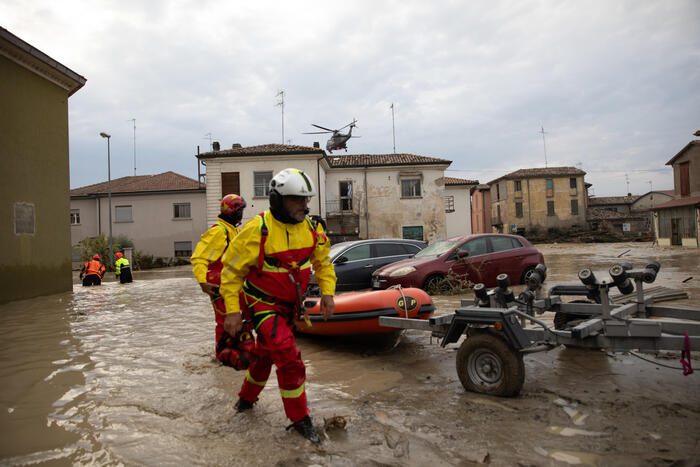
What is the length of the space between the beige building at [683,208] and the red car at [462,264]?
2371 cm

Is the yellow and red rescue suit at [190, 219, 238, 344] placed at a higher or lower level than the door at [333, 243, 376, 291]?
higher

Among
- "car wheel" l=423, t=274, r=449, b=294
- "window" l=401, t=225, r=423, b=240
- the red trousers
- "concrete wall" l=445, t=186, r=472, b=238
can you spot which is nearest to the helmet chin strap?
the red trousers

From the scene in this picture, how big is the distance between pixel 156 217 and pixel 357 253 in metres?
28.5

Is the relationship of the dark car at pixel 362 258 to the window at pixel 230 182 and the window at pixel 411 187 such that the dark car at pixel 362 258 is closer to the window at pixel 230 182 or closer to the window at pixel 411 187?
the window at pixel 230 182

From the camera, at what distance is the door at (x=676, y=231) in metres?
31.2

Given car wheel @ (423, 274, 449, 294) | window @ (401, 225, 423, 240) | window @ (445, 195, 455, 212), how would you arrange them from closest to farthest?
car wheel @ (423, 274, 449, 294), window @ (401, 225, 423, 240), window @ (445, 195, 455, 212)

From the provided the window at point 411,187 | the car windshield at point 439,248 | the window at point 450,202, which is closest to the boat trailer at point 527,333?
the car windshield at point 439,248

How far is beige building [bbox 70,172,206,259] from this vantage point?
3575cm

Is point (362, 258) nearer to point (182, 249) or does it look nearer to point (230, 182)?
point (230, 182)

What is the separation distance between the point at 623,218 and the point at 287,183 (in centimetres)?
6083

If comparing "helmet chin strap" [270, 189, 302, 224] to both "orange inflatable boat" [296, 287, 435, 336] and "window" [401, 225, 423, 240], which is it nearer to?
"orange inflatable boat" [296, 287, 435, 336]

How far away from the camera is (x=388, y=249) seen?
11.7 m

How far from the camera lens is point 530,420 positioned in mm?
3430

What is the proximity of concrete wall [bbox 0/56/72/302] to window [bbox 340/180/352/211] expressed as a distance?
21.2 meters
